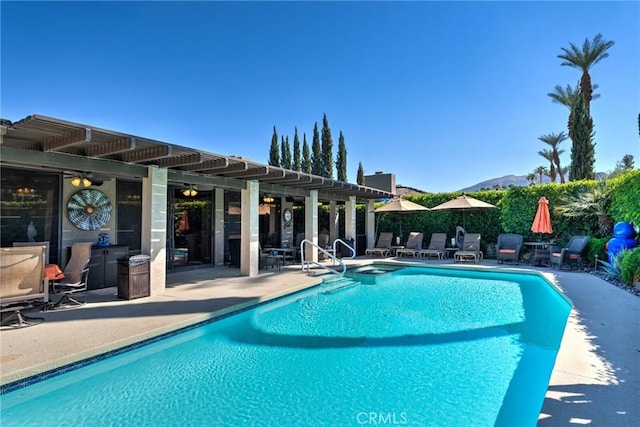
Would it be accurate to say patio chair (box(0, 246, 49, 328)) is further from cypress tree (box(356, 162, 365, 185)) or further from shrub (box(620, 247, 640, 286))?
cypress tree (box(356, 162, 365, 185))

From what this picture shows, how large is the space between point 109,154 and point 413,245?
13761mm

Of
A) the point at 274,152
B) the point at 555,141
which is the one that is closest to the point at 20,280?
the point at 274,152

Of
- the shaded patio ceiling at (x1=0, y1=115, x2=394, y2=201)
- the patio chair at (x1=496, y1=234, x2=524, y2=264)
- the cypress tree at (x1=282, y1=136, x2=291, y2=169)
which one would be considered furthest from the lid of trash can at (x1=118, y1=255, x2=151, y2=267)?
the cypress tree at (x1=282, y1=136, x2=291, y2=169)

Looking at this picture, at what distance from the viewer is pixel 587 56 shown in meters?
→ 24.2

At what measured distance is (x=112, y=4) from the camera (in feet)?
30.2

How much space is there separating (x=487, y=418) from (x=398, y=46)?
13.0 meters

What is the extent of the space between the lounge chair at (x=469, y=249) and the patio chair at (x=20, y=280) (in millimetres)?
13854

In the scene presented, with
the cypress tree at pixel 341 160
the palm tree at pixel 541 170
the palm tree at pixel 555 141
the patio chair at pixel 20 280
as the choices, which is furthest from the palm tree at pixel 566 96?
the patio chair at pixel 20 280

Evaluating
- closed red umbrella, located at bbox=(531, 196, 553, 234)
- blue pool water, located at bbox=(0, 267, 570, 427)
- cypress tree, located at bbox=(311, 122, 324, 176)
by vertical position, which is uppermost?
cypress tree, located at bbox=(311, 122, 324, 176)

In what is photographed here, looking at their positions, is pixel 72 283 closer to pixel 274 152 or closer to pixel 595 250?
pixel 595 250

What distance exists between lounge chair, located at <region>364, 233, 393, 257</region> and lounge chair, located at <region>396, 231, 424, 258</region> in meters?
0.63

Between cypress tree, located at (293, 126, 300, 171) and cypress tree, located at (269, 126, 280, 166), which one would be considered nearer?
cypress tree, located at (293, 126, 300, 171)

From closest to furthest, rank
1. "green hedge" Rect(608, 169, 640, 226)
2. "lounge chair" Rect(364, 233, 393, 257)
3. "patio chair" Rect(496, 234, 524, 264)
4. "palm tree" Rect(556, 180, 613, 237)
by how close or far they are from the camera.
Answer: "green hedge" Rect(608, 169, 640, 226) → "palm tree" Rect(556, 180, 613, 237) → "patio chair" Rect(496, 234, 524, 264) → "lounge chair" Rect(364, 233, 393, 257)

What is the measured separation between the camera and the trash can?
7.07 meters
